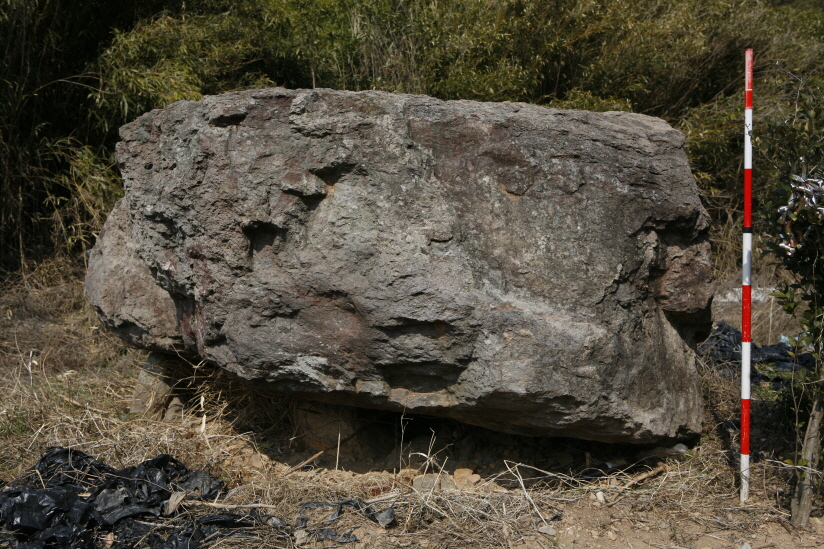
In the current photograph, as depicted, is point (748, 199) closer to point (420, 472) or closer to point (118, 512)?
point (420, 472)

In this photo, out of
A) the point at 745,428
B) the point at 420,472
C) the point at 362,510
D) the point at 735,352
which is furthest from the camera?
the point at 735,352

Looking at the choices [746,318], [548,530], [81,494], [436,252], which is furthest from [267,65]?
[548,530]

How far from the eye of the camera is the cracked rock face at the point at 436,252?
250 cm

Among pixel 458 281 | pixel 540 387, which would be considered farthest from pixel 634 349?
pixel 458 281

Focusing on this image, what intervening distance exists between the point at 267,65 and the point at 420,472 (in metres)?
3.96

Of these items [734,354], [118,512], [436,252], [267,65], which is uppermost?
[267,65]

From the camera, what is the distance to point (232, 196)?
2.64m

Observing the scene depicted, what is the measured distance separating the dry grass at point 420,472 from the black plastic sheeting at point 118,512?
6 cm

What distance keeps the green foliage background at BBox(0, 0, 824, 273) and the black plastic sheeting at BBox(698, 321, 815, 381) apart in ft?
6.12

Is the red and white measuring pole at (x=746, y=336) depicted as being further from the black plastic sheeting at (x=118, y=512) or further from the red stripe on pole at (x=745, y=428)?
the black plastic sheeting at (x=118, y=512)

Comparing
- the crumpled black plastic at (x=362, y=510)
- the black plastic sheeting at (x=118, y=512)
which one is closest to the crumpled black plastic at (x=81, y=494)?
the black plastic sheeting at (x=118, y=512)

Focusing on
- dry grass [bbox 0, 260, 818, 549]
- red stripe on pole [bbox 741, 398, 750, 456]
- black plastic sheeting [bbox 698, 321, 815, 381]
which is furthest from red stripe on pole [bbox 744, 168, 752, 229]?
black plastic sheeting [bbox 698, 321, 815, 381]

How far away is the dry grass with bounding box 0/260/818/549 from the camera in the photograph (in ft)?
8.47

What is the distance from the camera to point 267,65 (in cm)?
589
